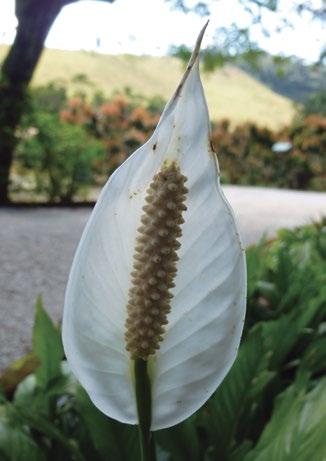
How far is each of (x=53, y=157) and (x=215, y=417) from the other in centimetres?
680

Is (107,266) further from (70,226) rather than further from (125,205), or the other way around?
(70,226)

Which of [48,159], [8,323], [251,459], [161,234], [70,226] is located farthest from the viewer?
[48,159]

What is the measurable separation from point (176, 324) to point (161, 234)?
9cm

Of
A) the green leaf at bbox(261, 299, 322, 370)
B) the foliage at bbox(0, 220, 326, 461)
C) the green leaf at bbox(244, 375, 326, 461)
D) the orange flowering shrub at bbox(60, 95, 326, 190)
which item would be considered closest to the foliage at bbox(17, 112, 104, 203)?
the orange flowering shrub at bbox(60, 95, 326, 190)

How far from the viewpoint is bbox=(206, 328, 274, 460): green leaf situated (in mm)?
1209

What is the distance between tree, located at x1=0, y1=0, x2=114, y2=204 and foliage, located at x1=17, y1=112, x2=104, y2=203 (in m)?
0.18

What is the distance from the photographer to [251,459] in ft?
3.34

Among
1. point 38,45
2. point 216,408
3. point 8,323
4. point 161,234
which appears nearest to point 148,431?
point 161,234

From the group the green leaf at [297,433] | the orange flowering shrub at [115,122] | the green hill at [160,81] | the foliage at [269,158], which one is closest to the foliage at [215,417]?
the green leaf at [297,433]

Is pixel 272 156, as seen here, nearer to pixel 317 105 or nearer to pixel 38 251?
pixel 317 105

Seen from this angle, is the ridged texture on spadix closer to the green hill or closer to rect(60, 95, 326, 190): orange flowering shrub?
rect(60, 95, 326, 190): orange flowering shrub

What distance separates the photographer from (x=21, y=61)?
7934mm

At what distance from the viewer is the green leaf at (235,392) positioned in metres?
1.21

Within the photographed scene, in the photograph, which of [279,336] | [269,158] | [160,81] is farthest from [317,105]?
[160,81]
